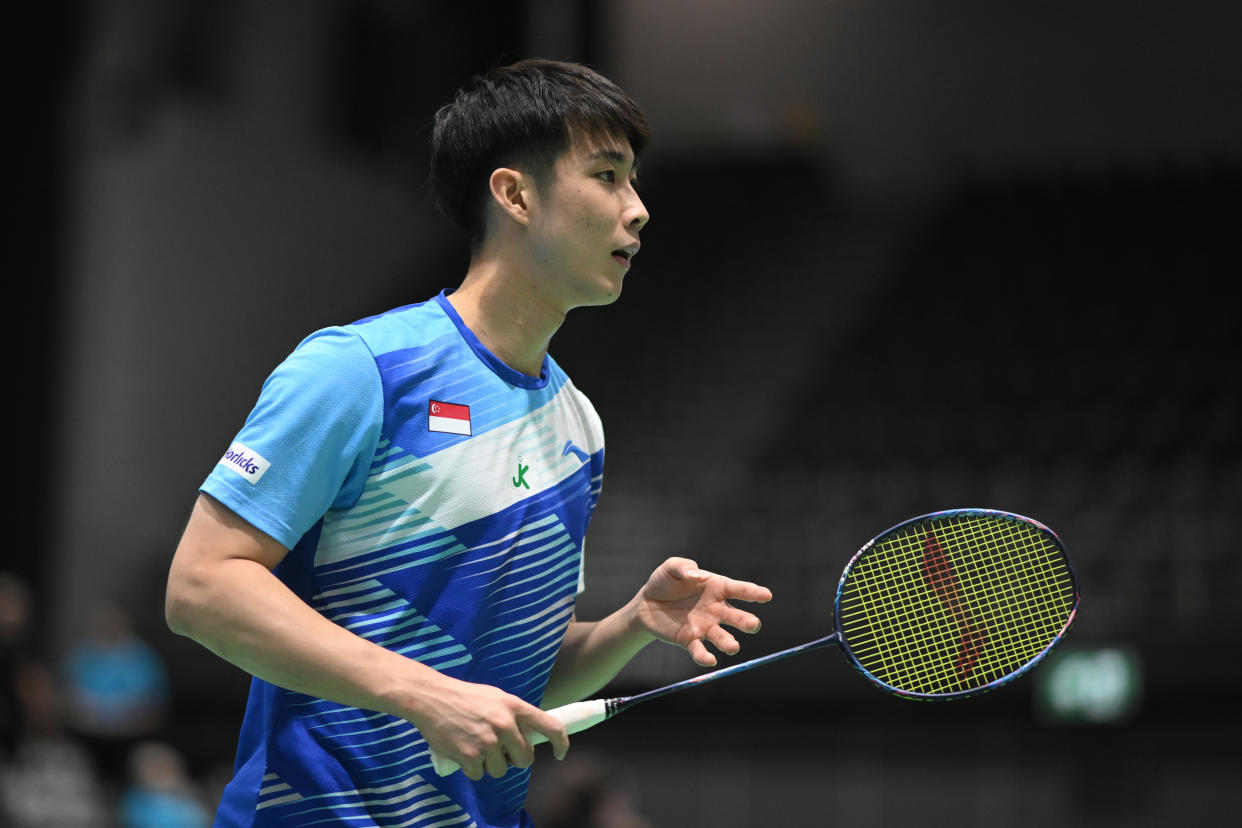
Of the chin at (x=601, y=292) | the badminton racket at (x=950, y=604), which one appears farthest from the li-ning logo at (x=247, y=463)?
the badminton racket at (x=950, y=604)

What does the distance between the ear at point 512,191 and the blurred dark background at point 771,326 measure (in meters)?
5.57

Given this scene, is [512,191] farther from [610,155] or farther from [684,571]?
[684,571]

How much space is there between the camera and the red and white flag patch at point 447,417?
233 cm

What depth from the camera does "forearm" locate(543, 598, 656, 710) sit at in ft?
8.46

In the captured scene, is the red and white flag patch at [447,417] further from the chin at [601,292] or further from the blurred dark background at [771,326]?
the blurred dark background at [771,326]

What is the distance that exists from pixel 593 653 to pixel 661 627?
0.18 m

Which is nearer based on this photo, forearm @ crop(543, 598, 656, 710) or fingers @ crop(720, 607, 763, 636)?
fingers @ crop(720, 607, 763, 636)

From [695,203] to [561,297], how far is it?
14093 millimetres

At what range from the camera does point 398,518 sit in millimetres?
2283

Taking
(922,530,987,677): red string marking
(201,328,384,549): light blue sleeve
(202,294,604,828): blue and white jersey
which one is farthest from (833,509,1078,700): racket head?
(201,328,384,549): light blue sleeve

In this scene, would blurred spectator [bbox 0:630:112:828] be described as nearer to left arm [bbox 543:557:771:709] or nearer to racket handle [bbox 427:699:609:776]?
left arm [bbox 543:557:771:709]

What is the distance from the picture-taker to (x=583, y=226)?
2465 mm

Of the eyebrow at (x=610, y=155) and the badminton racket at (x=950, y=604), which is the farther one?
the badminton racket at (x=950, y=604)

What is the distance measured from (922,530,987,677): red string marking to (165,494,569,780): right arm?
1.16 metres
